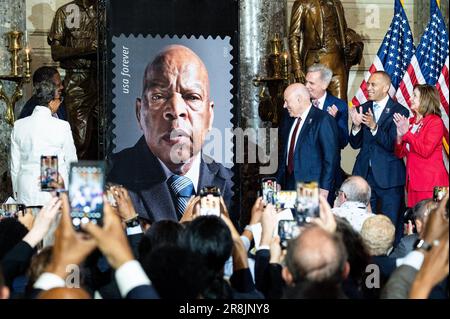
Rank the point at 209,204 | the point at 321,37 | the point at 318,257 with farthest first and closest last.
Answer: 1. the point at 321,37
2. the point at 209,204
3. the point at 318,257

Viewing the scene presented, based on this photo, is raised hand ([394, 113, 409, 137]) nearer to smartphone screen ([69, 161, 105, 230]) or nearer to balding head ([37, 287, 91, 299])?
smartphone screen ([69, 161, 105, 230])

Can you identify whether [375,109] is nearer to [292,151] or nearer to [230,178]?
[292,151]

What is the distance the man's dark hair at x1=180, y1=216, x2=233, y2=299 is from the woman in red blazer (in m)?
4.93

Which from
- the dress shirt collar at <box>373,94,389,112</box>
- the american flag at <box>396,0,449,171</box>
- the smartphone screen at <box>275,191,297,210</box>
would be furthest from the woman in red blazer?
the smartphone screen at <box>275,191,297,210</box>

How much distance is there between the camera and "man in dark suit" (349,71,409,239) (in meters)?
10.1

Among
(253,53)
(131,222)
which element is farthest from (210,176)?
(131,222)

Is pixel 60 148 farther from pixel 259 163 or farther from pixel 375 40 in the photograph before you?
pixel 375 40

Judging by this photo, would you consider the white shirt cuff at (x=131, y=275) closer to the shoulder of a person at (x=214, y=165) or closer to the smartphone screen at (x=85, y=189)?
the smartphone screen at (x=85, y=189)

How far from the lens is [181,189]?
10.1 m

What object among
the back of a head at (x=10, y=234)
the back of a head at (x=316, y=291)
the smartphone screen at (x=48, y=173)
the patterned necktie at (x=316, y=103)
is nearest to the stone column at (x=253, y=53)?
the patterned necktie at (x=316, y=103)

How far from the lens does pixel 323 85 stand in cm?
1045

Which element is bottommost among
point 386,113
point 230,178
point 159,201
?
point 159,201

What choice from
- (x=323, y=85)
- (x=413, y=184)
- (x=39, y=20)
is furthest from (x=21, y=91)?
(x=413, y=184)

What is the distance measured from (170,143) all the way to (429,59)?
8.98 feet
